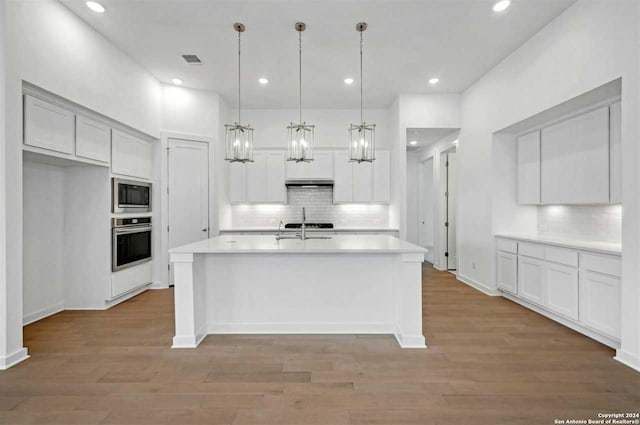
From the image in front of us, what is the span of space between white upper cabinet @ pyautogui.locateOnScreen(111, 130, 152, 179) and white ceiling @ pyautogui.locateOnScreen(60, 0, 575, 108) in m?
1.04

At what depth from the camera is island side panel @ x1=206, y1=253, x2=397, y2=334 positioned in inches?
125

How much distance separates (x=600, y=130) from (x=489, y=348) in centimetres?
242

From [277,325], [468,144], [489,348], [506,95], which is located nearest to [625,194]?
[489,348]

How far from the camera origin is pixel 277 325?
3.17m

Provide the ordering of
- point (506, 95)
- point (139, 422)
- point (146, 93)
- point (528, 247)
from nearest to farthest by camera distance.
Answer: point (139, 422), point (528, 247), point (506, 95), point (146, 93)

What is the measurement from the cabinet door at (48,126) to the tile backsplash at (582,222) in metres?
5.78

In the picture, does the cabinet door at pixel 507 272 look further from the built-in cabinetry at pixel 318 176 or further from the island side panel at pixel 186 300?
the island side panel at pixel 186 300

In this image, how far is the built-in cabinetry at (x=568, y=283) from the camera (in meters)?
2.77

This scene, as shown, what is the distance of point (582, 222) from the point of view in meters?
3.77

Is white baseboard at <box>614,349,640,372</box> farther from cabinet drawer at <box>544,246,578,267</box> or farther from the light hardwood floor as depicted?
cabinet drawer at <box>544,246,578,267</box>

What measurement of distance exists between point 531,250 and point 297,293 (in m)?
2.80

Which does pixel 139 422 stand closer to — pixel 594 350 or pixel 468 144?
pixel 594 350

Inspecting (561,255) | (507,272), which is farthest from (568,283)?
Answer: (507,272)


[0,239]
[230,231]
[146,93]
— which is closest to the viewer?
Answer: [0,239]
